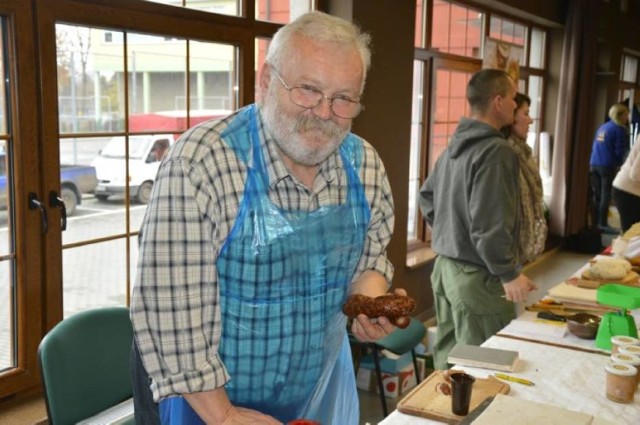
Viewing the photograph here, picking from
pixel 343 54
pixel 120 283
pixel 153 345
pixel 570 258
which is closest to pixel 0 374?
pixel 120 283

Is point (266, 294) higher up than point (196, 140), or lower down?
lower down

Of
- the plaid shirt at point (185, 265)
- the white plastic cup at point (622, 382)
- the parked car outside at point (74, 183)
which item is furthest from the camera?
the parked car outside at point (74, 183)

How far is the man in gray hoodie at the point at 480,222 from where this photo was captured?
102 inches

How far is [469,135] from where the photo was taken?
271 centimetres

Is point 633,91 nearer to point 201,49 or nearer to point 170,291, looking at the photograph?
point 201,49

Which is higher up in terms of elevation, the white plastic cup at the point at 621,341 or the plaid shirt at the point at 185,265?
the plaid shirt at the point at 185,265

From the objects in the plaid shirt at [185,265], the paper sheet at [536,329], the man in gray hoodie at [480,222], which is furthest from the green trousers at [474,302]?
the plaid shirt at [185,265]

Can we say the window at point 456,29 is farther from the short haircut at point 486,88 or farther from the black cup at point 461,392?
the black cup at point 461,392

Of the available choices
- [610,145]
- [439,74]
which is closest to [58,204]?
[439,74]

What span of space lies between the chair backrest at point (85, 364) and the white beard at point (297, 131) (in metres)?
0.96

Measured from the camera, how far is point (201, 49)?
3059 mm

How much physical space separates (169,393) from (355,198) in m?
0.57

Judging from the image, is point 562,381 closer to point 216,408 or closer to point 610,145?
point 216,408

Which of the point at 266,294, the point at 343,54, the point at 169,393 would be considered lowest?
the point at 169,393
